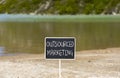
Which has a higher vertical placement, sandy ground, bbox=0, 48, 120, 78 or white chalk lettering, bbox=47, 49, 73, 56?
white chalk lettering, bbox=47, 49, 73, 56

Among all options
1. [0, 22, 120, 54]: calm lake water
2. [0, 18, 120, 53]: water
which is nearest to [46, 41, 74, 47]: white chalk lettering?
[0, 22, 120, 54]: calm lake water

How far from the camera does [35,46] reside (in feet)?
132

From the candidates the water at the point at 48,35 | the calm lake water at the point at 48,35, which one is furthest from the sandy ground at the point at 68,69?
the water at the point at 48,35

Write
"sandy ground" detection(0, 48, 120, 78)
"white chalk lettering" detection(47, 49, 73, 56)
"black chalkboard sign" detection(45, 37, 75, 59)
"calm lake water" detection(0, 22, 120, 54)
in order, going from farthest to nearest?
"calm lake water" detection(0, 22, 120, 54) → "sandy ground" detection(0, 48, 120, 78) → "white chalk lettering" detection(47, 49, 73, 56) → "black chalkboard sign" detection(45, 37, 75, 59)

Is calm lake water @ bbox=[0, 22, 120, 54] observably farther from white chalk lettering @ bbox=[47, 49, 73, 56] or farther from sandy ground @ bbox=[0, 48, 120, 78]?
white chalk lettering @ bbox=[47, 49, 73, 56]

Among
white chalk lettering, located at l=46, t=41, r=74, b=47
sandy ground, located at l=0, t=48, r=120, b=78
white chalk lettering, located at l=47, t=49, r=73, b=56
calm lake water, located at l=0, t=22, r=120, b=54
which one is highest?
white chalk lettering, located at l=46, t=41, r=74, b=47

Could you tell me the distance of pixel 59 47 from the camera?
50.2 feet

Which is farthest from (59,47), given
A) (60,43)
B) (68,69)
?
(68,69)

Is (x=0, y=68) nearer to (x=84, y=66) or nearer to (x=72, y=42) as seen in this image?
(x=84, y=66)

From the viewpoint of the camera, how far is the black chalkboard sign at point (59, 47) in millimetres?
15195

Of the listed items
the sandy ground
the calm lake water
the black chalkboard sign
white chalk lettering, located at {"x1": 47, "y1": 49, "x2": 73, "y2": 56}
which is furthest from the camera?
the calm lake water

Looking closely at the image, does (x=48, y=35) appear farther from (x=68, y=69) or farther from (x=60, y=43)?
(x=60, y=43)

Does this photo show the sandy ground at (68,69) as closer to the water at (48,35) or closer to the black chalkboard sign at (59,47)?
the black chalkboard sign at (59,47)

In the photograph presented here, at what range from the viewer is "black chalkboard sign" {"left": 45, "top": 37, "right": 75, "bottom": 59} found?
15.2m
